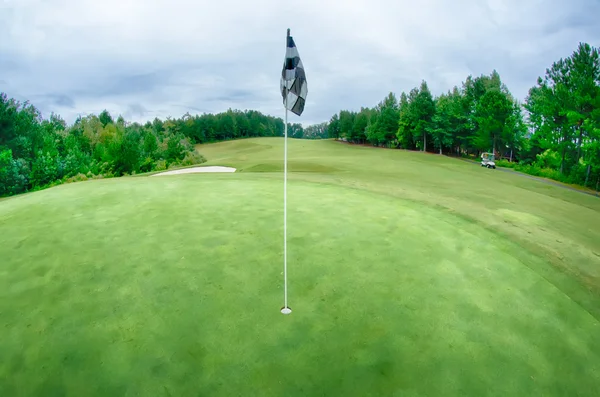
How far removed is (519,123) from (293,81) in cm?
5333

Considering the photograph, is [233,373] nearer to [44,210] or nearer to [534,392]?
[534,392]

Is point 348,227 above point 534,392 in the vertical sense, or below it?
above

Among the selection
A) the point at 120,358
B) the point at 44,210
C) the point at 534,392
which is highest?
the point at 44,210

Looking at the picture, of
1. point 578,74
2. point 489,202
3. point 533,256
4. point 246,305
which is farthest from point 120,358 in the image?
point 578,74

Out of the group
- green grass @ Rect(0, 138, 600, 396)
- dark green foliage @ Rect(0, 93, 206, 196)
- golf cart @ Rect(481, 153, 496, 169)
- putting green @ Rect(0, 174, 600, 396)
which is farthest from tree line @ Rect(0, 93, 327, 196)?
golf cart @ Rect(481, 153, 496, 169)

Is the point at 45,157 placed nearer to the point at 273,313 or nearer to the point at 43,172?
the point at 43,172

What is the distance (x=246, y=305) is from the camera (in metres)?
6.40

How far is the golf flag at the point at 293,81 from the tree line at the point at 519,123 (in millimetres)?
30456

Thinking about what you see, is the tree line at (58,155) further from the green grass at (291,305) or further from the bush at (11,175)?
the green grass at (291,305)

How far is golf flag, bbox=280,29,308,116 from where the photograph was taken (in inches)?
267

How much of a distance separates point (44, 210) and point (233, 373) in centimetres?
1011

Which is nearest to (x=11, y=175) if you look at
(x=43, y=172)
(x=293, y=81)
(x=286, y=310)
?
(x=43, y=172)

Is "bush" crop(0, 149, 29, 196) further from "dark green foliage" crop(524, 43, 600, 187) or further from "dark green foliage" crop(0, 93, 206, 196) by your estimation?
"dark green foliage" crop(524, 43, 600, 187)

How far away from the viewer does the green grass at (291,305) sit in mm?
5023
